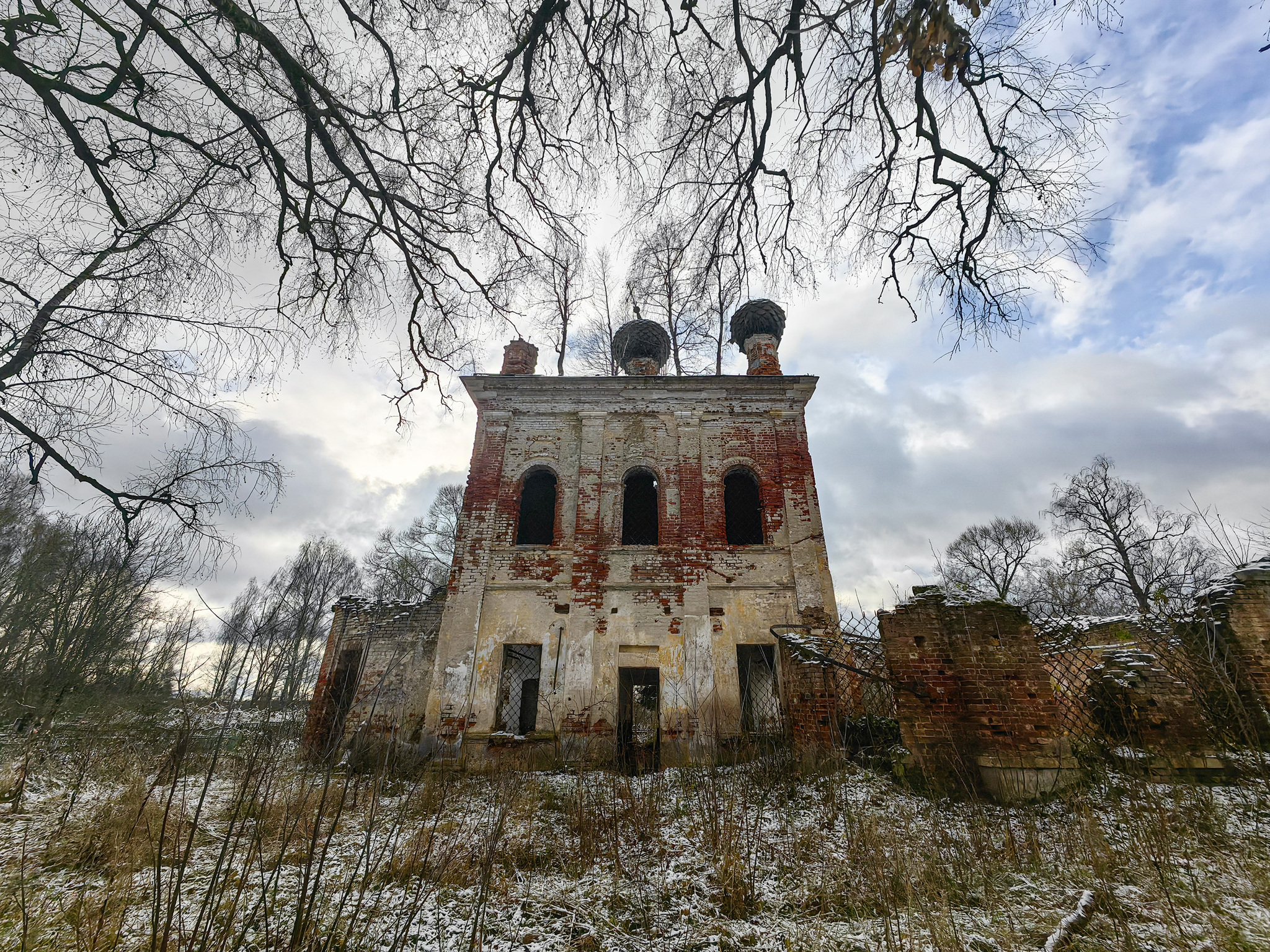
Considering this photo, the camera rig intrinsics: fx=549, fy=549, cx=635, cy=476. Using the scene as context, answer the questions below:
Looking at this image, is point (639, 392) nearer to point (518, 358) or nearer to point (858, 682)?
point (518, 358)

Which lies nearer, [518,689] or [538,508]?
[518,689]

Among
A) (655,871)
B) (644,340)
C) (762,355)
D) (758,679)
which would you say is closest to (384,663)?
(758,679)

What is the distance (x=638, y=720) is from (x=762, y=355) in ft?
30.4

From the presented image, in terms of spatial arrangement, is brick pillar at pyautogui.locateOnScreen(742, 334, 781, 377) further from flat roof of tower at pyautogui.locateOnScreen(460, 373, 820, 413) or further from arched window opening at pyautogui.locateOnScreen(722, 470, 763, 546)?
arched window opening at pyautogui.locateOnScreen(722, 470, 763, 546)

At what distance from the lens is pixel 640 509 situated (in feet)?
43.2

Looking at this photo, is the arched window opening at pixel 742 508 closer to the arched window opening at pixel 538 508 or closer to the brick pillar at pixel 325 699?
the arched window opening at pixel 538 508

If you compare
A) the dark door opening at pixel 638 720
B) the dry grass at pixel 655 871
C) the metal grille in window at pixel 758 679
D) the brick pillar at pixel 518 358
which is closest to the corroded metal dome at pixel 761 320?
the brick pillar at pixel 518 358

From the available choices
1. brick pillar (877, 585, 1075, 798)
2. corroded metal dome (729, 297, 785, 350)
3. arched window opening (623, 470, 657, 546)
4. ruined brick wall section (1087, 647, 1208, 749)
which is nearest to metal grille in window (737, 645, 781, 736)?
arched window opening (623, 470, 657, 546)

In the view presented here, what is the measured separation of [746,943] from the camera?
11.9ft

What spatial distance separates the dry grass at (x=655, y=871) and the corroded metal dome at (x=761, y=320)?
35.3ft

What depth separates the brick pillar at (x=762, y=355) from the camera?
13586 millimetres

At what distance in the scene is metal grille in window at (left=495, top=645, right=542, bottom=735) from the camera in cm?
1072

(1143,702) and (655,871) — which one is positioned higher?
(1143,702)

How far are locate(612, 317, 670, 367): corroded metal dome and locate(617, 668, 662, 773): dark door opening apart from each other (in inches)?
319
